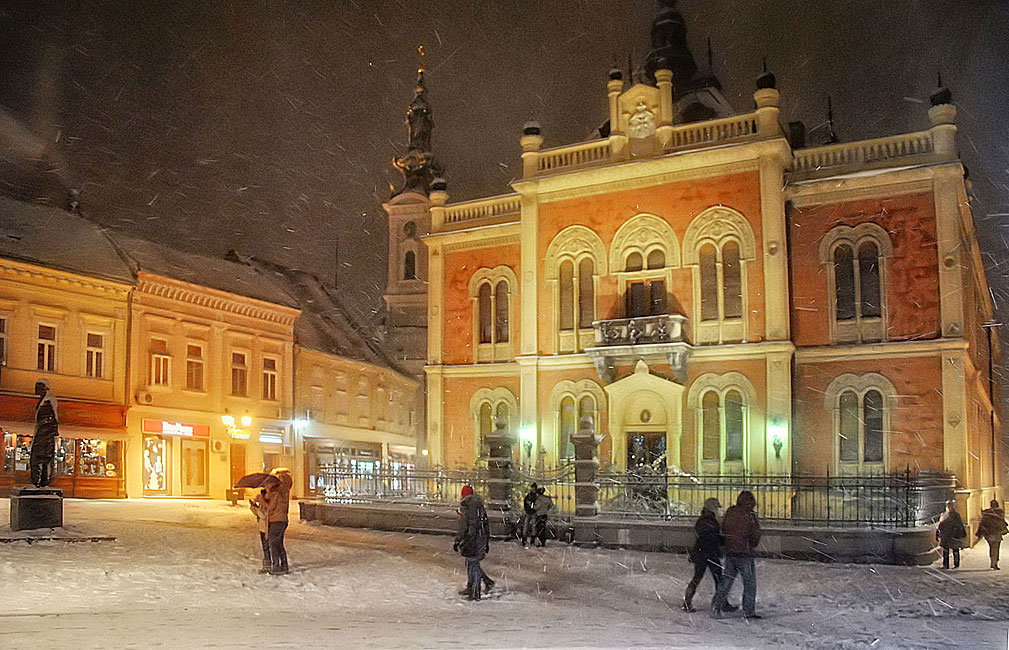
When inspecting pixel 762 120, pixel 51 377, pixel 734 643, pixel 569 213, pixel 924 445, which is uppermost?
pixel 762 120

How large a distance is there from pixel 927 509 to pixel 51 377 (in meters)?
27.9

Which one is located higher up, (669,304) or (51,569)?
(669,304)

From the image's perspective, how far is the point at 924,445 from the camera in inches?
1055

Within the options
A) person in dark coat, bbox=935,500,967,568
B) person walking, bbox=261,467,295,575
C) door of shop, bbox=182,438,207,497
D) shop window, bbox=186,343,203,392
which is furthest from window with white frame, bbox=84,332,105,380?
person in dark coat, bbox=935,500,967,568

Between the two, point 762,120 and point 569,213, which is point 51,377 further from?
point 762,120

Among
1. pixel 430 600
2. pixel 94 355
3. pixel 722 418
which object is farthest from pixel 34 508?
pixel 722 418

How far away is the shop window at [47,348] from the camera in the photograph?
32906 millimetres

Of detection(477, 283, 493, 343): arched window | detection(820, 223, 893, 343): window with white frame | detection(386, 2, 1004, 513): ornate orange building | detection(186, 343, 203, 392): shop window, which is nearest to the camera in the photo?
detection(386, 2, 1004, 513): ornate orange building

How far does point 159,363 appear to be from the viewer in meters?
37.6

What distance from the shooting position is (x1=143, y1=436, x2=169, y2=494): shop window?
36.3 metres

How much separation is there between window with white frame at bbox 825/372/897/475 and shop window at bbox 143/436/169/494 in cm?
2476

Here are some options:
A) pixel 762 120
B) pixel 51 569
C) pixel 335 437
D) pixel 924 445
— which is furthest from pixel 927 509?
pixel 335 437

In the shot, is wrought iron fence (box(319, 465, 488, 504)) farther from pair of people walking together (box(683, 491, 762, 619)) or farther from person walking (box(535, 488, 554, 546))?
pair of people walking together (box(683, 491, 762, 619))

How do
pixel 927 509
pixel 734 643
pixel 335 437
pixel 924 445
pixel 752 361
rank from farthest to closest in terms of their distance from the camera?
pixel 335 437 < pixel 752 361 < pixel 924 445 < pixel 927 509 < pixel 734 643
